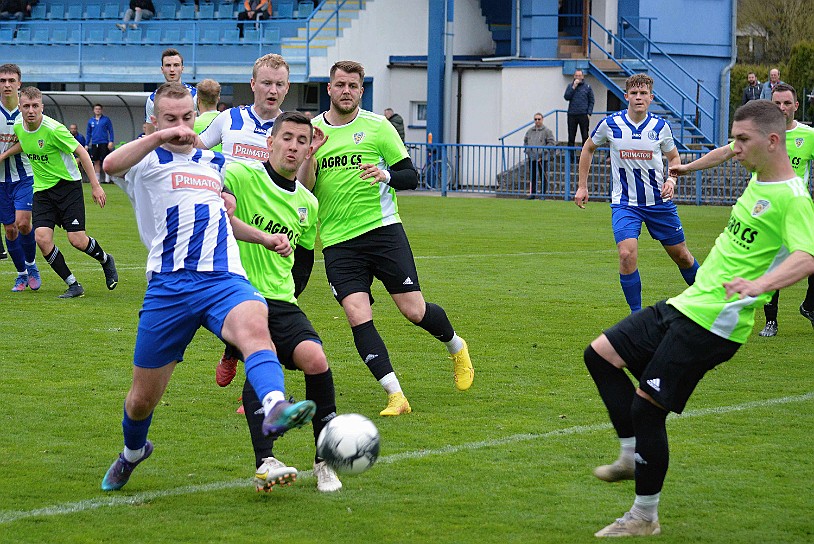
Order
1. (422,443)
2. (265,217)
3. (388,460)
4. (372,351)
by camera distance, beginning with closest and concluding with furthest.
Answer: (265,217), (388,460), (422,443), (372,351)

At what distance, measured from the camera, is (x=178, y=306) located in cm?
526

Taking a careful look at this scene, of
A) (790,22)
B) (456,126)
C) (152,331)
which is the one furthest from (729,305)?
(790,22)

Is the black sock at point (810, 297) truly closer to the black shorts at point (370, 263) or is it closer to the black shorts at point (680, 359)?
the black shorts at point (370, 263)

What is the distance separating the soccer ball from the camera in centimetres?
499

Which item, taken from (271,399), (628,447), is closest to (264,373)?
(271,399)

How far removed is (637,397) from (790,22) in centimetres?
5044

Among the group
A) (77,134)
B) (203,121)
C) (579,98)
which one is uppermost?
(579,98)

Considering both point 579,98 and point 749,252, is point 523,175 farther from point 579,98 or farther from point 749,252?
point 749,252

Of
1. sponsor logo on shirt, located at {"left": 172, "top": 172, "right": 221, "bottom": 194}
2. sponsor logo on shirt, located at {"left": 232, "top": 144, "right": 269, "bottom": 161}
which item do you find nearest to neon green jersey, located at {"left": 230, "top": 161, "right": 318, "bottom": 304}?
sponsor logo on shirt, located at {"left": 172, "top": 172, "right": 221, "bottom": 194}

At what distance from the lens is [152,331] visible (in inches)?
207

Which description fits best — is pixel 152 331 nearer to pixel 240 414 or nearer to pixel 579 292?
pixel 240 414

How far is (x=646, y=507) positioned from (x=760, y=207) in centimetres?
134

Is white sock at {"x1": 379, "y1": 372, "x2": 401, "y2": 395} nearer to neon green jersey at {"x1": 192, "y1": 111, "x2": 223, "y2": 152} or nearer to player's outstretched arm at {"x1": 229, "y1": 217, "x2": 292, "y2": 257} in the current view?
player's outstretched arm at {"x1": 229, "y1": 217, "x2": 292, "y2": 257}

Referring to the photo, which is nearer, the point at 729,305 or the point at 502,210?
the point at 729,305
